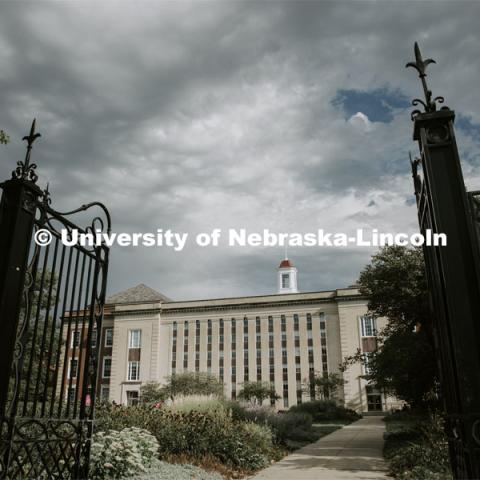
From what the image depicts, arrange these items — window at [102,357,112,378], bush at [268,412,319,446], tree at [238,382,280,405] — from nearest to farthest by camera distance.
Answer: bush at [268,412,319,446] → tree at [238,382,280,405] → window at [102,357,112,378]

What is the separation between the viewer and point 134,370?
2077 inches

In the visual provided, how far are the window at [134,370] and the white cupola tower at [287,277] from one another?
2163 centimetres

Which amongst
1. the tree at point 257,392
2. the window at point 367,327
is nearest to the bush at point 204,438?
the tree at point 257,392

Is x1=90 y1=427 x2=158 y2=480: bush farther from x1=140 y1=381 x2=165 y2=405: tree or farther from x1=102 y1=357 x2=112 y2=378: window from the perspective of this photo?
x1=102 y1=357 x2=112 y2=378: window

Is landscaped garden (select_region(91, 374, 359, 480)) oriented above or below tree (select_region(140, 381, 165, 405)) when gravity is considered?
below

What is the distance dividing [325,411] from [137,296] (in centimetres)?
3049

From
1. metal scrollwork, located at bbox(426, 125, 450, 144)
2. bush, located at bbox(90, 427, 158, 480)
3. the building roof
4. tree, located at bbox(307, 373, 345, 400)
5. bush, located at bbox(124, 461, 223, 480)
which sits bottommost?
bush, located at bbox(124, 461, 223, 480)

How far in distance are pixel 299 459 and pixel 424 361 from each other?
4529mm

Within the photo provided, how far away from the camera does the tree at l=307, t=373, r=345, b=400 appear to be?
42.9m

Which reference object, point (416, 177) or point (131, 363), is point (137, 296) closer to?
point (131, 363)

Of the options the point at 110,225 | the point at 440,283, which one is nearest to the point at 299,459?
the point at 110,225

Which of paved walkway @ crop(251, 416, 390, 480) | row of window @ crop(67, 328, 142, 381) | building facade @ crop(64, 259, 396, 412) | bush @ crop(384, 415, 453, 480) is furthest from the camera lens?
row of window @ crop(67, 328, 142, 381)

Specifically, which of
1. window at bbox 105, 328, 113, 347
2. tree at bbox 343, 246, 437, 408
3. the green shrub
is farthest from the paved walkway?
window at bbox 105, 328, 113, 347

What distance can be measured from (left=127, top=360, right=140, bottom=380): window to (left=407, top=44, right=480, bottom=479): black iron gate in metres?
51.9
